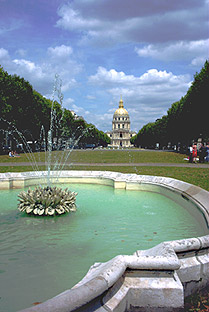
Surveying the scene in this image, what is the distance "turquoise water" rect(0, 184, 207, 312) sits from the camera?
380 centimetres

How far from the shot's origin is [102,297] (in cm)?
278

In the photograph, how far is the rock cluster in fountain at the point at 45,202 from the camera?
23.8ft

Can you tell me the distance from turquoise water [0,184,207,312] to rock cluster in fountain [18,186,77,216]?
0.19 metres

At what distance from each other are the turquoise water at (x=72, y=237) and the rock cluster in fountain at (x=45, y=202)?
187 mm

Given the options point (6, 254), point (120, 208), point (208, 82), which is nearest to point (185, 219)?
point (120, 208)

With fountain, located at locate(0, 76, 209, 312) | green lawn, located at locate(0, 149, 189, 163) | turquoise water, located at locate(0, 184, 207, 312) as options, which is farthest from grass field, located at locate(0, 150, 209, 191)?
fountain, located at locate(0, 76, 209, 312)

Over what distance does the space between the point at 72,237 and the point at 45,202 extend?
1736 mm

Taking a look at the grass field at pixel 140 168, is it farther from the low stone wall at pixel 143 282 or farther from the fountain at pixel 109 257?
the low stone wall at pixel 143 282

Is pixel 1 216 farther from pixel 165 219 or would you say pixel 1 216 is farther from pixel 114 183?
pixel 114 183

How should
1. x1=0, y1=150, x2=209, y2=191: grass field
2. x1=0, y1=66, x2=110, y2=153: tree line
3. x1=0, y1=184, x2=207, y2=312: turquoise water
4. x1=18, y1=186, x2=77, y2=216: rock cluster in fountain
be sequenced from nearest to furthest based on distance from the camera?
1. x1=0, y1=184, x2=207, y2=312: turquoise water
2. x1=18, y1=186, x2=77, y2=216: rock cluster in fountain
3. x1=0, y1=150, x2=209, y2=191: grass field
4. x1=0, y1=66, x2=110, y2=153: tree line

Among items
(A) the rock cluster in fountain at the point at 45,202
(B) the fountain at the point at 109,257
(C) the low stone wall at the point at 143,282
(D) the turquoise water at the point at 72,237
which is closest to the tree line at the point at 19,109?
(D) the turquoise water at the point at 72,237

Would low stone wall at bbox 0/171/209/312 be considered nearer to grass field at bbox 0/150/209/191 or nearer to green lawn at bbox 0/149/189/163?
grass field at bbox 0/150/209/191

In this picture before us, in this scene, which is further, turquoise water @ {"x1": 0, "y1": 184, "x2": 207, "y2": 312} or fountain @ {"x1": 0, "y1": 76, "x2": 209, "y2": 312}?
turquoise water @ {"x1": 0, "y1": 184, "x2": 207, "y2": 312}

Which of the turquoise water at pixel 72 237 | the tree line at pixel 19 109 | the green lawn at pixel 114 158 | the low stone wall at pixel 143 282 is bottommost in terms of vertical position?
the turquoise water at pixel 72 237
